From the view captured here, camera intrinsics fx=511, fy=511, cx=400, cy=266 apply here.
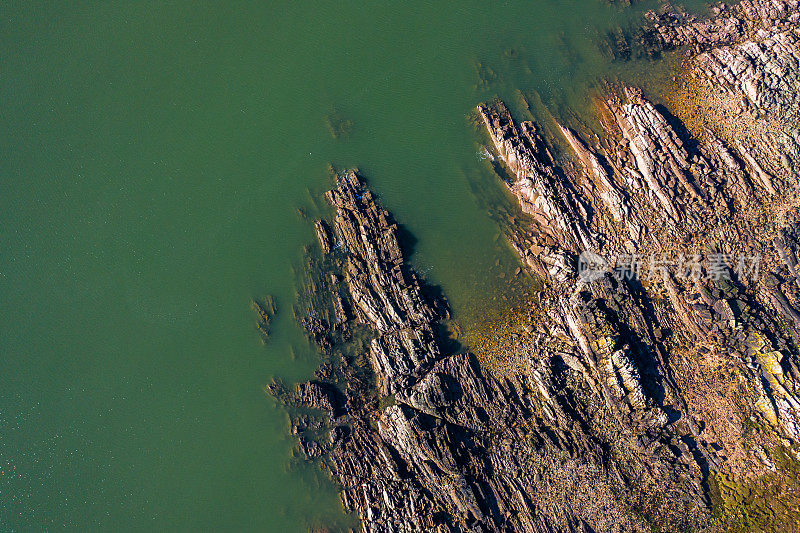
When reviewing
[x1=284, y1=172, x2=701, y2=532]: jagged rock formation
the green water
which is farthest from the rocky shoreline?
the green water

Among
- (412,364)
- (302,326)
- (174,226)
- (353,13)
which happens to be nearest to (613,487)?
(412,364)

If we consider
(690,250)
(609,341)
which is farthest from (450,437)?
(690,250)

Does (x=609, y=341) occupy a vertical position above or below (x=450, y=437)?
above

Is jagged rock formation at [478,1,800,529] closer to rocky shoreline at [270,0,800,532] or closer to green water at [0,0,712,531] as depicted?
rocky shoreline at [270,0,800,532]

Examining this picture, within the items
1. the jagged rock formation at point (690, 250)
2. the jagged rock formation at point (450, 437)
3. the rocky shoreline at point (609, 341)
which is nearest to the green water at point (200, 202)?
the jagged rock formation at point (450, 437)

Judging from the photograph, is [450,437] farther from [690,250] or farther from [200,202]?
[200,202]

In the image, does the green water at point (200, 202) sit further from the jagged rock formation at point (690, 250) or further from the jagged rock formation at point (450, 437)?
the jagged rock formation at point (690, 250)

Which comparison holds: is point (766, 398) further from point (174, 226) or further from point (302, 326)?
point (174, 226)
